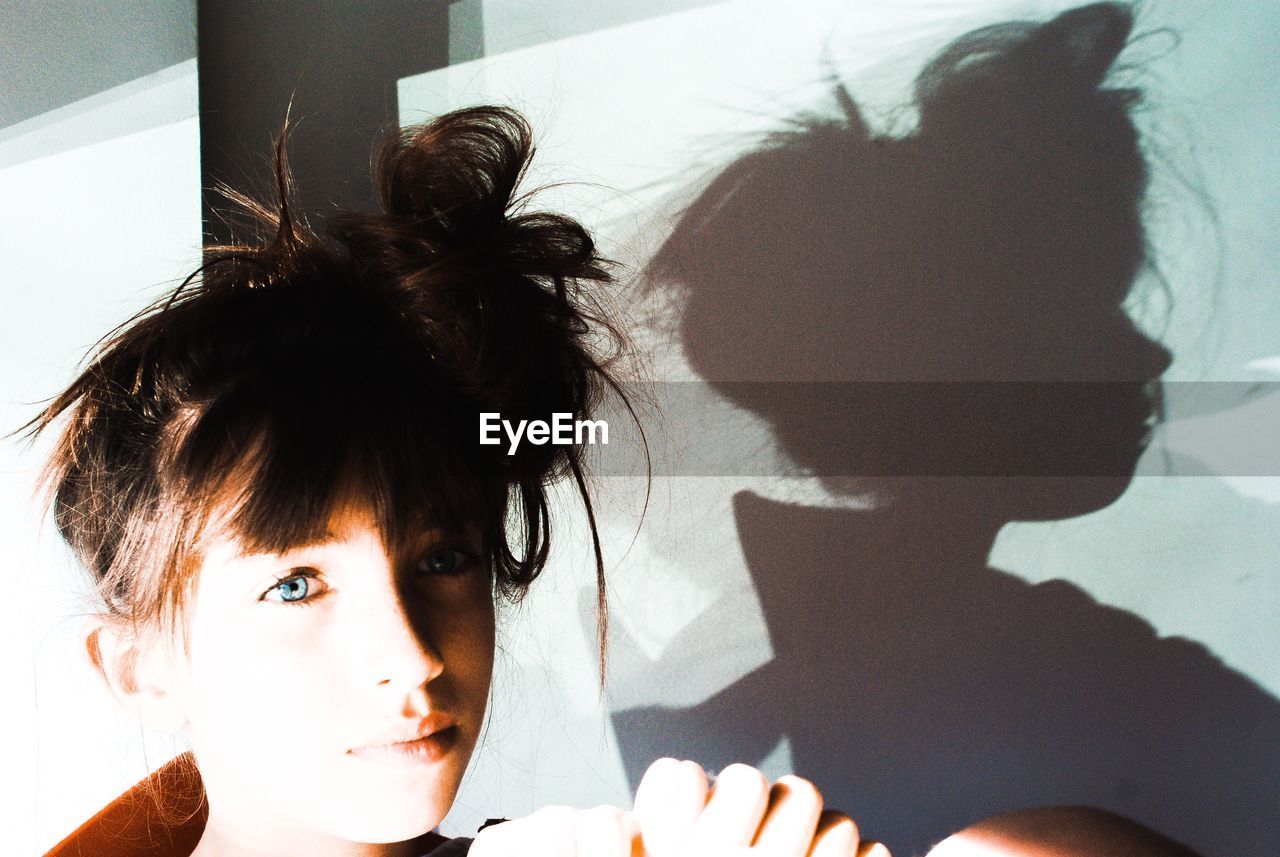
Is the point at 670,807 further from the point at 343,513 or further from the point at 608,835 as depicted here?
the point at 343,513

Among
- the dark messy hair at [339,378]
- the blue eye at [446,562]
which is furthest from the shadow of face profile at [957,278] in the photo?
the blue eye at [446,562]

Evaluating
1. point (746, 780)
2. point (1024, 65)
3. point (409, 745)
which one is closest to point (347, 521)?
point (409, 745)

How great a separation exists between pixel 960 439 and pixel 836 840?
49cm

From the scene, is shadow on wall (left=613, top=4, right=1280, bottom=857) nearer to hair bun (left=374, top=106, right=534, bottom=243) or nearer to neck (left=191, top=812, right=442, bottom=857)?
hair bun (left=374, top=106, right=534, bottom=243)

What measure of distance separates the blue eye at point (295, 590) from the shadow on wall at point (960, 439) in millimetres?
486

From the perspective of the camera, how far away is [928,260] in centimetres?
79

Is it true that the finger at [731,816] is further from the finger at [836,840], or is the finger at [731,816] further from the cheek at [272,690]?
the cheek at [272,690]

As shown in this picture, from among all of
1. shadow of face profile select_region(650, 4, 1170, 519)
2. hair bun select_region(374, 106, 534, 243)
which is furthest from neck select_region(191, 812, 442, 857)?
shadow of face profile select_region(650, 4, 1170, 519)

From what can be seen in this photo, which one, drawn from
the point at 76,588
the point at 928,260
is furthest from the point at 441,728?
the point at 928,260

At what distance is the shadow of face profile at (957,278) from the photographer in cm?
75

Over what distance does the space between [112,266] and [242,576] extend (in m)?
0.43

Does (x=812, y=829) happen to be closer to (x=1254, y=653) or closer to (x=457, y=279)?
(x=457, y=279)

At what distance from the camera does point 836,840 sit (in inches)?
15.0

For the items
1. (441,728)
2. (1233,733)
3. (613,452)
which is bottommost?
(1233,733)
